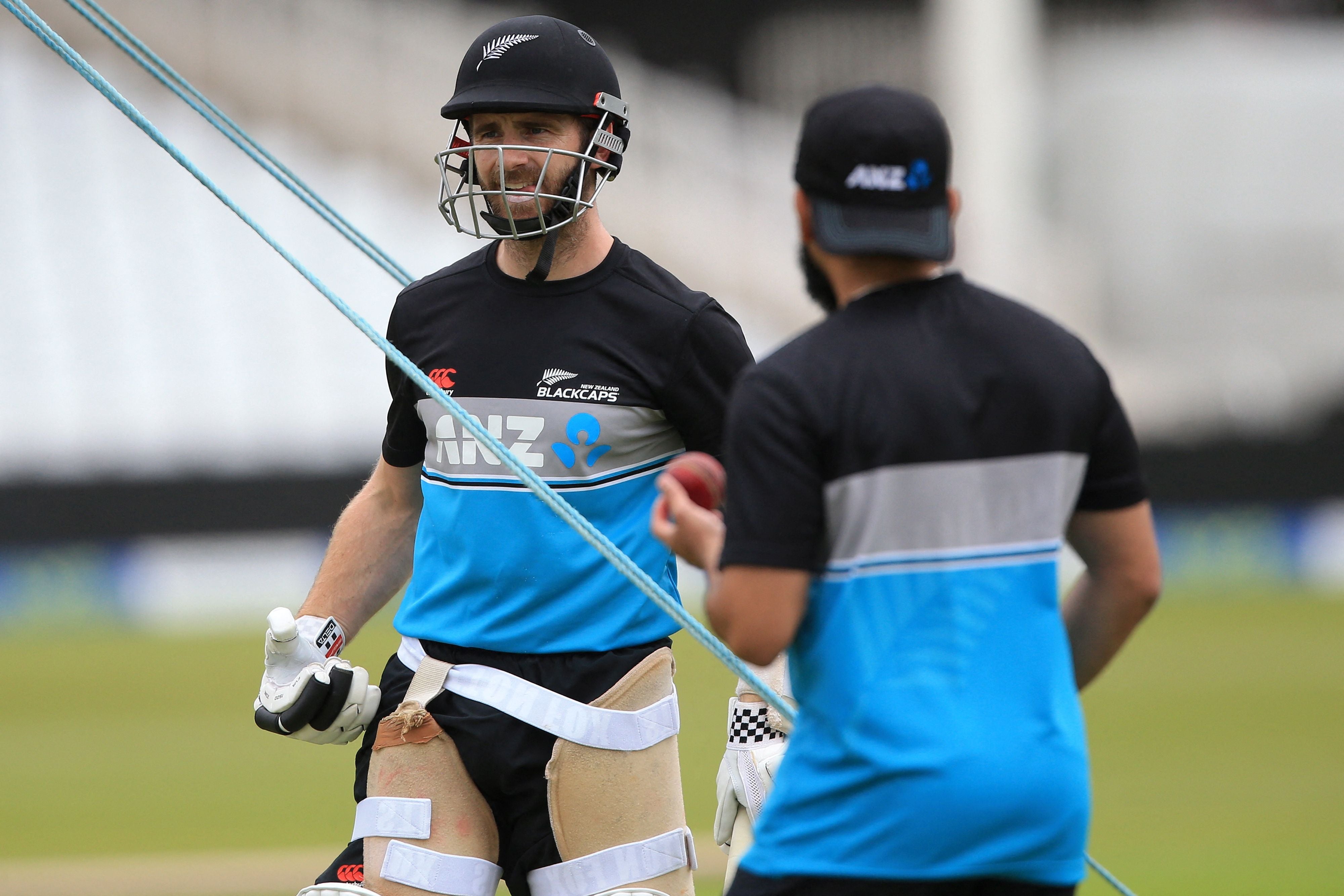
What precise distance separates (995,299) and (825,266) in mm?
232

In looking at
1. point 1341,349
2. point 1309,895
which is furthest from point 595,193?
point 1341,349

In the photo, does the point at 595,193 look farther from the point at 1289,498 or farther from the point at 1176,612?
the point at 1289,498

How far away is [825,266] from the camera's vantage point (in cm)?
250

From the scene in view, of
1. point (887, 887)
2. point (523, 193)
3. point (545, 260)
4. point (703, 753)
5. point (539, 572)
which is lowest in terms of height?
point (703, 753)

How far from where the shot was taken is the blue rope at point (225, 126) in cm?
354

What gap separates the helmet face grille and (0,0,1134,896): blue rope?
28 centimetres

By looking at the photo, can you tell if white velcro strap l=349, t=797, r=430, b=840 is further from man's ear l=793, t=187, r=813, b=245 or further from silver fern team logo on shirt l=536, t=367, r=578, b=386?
man's ear l=793, t=187, r=813, b=245

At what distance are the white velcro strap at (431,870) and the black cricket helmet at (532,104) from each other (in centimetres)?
109

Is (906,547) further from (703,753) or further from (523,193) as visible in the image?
(703,753)

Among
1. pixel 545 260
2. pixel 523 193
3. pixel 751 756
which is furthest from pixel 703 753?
pixel 523 193

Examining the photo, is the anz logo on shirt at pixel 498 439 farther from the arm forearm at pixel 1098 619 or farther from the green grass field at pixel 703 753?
the green grass field at pixel 703 753

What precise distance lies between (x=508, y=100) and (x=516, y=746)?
116 cm

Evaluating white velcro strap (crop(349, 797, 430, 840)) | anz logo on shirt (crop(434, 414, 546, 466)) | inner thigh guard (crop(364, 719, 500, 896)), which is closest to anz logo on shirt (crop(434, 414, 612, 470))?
anz logo on shirt (crop(434, 414, 546, 466))

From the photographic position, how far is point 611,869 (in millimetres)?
3285
